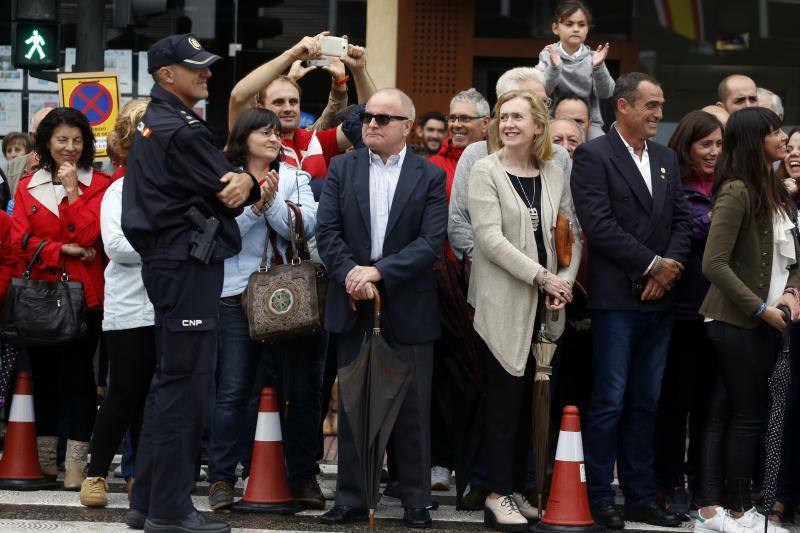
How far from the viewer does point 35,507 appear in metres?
7.77

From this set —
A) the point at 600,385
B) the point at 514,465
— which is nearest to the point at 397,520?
the point at 514,465

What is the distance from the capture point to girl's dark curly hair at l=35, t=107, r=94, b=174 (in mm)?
8578

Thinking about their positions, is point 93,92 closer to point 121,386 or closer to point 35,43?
point 35,43

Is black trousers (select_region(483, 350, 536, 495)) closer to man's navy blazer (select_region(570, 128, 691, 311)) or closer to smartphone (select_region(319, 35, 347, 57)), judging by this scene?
man's navy blazer (select_region(570, 128, 691, 311))

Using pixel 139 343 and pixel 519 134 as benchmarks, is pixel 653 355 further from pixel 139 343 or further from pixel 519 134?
pixel 139 343

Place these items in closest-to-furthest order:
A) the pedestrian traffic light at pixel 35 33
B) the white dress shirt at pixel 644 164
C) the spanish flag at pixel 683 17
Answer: the white dress shirt at pixel 644 164 < the pedestrian traffic light at pixel 35 33 < the spanish flag at pixel 683 17

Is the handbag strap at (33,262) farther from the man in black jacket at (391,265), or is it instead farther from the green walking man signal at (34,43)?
the green walking man signal at (34,43)

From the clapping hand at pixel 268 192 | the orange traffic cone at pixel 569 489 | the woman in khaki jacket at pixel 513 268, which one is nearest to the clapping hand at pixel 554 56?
the woman in khaki jacket at pixel 513 268

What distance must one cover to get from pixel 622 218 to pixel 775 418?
4.28 feet

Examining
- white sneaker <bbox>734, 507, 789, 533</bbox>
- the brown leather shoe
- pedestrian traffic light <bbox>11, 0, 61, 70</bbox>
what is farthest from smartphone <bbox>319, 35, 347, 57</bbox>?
pedestrian traffic light <bbox>11, 0, 61, 70</bbox>

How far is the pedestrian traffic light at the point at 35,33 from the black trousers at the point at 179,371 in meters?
5.28

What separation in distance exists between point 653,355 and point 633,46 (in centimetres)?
691

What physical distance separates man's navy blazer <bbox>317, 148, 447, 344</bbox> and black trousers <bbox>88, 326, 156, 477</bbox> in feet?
3.34

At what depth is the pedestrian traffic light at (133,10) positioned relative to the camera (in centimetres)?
1127
